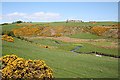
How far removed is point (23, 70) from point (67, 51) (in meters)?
21.0

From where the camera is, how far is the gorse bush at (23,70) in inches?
624

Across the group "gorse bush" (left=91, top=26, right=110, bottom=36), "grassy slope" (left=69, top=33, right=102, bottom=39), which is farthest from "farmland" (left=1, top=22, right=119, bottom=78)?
"gorse bush" (left=91, top=26, right=110, bottom=36)

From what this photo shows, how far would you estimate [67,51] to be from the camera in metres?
36.8

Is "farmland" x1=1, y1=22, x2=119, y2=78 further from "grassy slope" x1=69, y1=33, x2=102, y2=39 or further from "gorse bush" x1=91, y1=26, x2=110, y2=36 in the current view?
"gorse bush" x1=91, y1=26, x2=110, y2=36

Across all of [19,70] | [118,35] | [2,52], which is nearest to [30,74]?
[19,70]

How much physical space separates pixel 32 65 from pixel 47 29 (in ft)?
255

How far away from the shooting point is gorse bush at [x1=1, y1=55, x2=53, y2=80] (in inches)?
624

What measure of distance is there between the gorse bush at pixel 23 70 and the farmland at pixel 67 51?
1963 mm

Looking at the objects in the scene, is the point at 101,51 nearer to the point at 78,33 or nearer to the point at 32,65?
the point at 32,65

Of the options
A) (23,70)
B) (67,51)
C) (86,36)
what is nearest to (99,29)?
(86,36)

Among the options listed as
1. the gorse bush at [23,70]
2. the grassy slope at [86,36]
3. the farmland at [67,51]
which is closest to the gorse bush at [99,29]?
the farmland at [67,51]

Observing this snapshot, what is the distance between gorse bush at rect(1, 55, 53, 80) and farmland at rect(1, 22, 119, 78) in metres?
1.96

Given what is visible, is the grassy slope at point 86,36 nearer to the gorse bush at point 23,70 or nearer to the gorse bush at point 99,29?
the gorse bush at point 99,29

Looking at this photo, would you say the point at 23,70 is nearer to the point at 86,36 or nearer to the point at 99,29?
the point at 86,36
